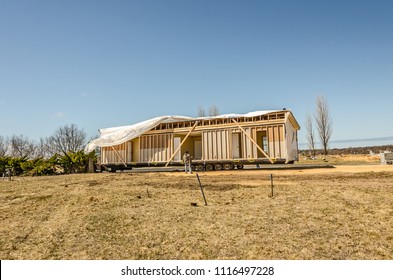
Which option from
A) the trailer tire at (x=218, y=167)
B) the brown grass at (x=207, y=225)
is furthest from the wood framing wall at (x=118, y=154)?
the brown grass at (x=207, y=225)

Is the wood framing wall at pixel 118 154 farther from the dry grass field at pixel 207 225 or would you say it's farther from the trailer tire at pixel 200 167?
the dry grass field at pixel 207 225

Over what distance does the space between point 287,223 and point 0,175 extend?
91.8 ft

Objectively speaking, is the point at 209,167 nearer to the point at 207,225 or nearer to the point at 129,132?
the point at 129,132

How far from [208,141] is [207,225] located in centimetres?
1472

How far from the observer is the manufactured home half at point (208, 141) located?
19281mm

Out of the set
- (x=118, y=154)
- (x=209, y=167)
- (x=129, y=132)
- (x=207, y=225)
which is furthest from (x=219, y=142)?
(x=207, y=225)

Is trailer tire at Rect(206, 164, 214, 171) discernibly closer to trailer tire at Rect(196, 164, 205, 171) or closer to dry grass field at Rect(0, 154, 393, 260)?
trailer tire at Rect(196, 164, 205, 171)

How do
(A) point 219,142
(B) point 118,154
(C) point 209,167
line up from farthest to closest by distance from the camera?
(B) point 118,154 → (C) point 209,167 → (A) point 219,142

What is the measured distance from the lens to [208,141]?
2136cm

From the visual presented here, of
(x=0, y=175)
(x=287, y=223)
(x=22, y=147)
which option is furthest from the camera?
(x=22, y=147)

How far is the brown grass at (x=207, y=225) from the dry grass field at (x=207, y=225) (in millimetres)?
21

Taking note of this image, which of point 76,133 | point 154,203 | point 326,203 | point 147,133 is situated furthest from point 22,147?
point 326,203
